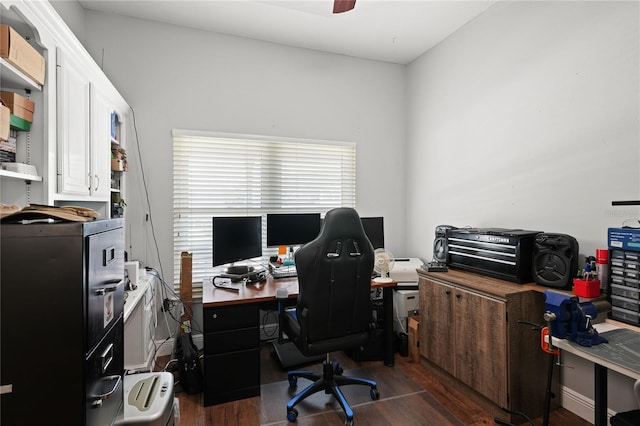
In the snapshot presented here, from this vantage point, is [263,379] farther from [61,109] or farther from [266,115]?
[266,115]

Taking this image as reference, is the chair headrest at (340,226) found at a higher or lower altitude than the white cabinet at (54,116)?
lower

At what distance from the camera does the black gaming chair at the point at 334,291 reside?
198 cm

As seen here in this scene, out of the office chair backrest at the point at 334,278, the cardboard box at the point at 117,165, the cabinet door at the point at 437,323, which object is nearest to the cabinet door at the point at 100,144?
the cardboard box at the point at 117,165

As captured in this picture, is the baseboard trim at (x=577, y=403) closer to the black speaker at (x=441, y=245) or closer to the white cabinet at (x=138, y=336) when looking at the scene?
the black speaker at (x=441, y=245)

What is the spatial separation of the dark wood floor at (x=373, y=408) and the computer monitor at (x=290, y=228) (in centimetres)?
119

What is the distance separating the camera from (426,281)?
8.80ft

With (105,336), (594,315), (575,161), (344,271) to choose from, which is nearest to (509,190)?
(575,161)

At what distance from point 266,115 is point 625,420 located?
3354 mm

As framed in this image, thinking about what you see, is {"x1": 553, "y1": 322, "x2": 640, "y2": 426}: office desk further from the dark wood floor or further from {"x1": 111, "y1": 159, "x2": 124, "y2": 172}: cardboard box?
{"x1": 111, "y1": 159, "x2": 124, "y2": 172}: cardboard box

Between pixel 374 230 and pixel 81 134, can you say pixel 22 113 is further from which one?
pixel 374 230

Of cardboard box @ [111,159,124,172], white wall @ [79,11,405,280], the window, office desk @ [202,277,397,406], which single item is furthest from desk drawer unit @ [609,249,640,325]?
cardboard box @ [111,159,124,172]

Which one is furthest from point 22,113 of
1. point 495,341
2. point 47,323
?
point 495,341

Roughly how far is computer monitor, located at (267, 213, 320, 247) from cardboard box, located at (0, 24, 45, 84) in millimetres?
1884

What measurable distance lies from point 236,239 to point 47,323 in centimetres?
183
